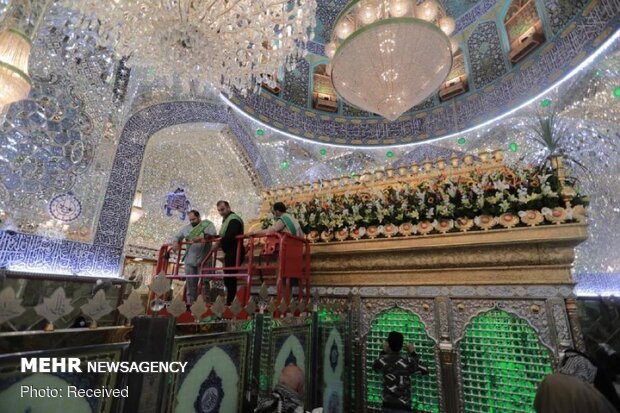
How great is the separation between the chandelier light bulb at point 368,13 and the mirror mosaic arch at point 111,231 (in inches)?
179

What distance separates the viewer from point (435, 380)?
2.96 m

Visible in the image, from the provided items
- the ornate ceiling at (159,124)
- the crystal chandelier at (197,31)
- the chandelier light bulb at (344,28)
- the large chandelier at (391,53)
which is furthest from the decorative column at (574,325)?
the crystal chandelier at (197,31)

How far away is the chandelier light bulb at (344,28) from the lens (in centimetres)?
410

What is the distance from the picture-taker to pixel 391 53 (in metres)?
3.61

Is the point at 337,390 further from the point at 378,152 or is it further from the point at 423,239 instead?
the point at 378,152

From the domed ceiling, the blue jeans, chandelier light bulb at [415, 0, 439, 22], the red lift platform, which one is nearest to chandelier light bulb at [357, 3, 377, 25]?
chandelier light bulb at [415, 0, 439, 22]

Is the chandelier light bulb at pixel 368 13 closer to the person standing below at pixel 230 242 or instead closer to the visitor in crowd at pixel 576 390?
the person standing below at pixel 230 242

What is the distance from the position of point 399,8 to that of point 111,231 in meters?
5.39

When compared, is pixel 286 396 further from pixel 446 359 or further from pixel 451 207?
pixel 451 207

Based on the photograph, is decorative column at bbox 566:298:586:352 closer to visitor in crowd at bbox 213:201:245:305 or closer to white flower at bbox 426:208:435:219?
white flower at bbox 426:208:435:219

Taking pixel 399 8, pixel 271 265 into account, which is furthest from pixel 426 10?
pixel 271 265

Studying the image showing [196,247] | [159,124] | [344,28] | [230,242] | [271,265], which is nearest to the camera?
[271,265]

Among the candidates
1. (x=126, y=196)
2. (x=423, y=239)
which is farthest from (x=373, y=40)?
(x=126, y=196)

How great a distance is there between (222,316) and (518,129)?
8038 millimetres
